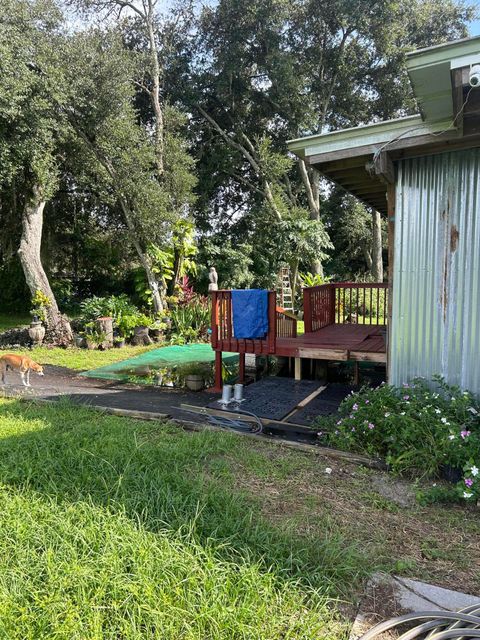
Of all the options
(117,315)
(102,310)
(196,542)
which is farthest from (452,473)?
(102,310)

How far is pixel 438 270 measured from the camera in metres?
3.81

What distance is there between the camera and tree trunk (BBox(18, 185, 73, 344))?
9961mm

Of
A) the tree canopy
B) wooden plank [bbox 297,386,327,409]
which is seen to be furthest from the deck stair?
wooden plank [bbox 297,386,327,409]

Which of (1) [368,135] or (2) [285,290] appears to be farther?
(2) [285,290]

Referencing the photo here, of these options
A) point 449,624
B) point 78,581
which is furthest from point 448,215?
point 78,581

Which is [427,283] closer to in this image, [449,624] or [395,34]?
[449,624]

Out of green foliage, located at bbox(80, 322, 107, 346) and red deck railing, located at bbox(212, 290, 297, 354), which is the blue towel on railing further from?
green foliage, located at bbox(80, 322, 107, 346)

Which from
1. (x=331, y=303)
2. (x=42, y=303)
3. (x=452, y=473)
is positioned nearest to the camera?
(x=452, y=473)

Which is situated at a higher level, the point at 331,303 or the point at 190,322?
the point at 331,303

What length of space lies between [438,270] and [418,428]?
1426 millimetres

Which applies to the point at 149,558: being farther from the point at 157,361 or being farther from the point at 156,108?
the point at 156,108

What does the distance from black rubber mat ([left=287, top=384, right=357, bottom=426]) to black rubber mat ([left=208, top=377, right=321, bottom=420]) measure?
0.40ft

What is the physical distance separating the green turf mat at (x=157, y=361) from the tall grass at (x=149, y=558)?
4.09 meters

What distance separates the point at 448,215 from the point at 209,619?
3488 mm
